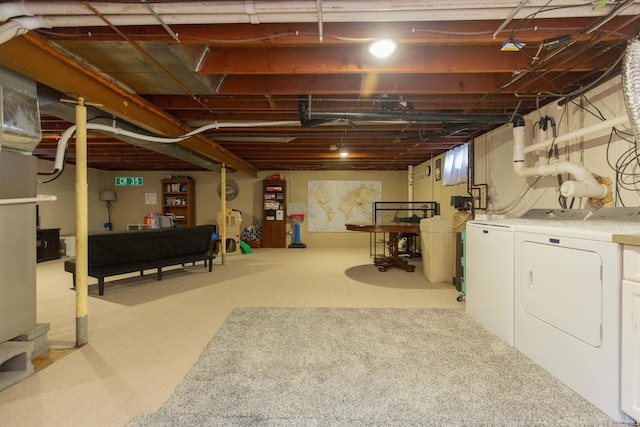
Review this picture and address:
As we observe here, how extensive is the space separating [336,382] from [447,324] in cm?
140

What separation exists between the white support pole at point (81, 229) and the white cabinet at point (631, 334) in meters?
3.54

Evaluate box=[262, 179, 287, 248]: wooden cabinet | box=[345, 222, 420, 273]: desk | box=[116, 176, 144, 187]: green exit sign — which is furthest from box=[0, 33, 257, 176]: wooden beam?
box=[116, 176, 144, 187]: green exit sign

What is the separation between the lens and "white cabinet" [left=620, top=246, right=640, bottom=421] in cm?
137

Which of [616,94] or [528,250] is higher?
[616,94]

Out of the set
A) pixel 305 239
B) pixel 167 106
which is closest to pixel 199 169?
pixel 305 239

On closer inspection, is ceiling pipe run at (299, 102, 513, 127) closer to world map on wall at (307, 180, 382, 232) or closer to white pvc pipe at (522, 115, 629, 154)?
white pvc pipe at (522, 115, 629, 154)

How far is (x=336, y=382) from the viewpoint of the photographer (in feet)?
5.78

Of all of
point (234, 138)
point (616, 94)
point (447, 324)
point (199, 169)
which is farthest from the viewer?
point (199, 169)

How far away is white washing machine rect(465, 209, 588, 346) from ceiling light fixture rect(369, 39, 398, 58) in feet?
5.38

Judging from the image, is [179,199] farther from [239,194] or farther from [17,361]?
[17,361]

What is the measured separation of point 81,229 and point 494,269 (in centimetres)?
349

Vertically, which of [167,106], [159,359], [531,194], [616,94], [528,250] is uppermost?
Answer: [167,106]

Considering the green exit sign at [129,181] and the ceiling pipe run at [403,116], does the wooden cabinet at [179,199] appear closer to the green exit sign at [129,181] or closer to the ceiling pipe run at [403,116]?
the green exit sign at [129,181]

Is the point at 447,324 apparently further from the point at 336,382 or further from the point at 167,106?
the point at 167,106
